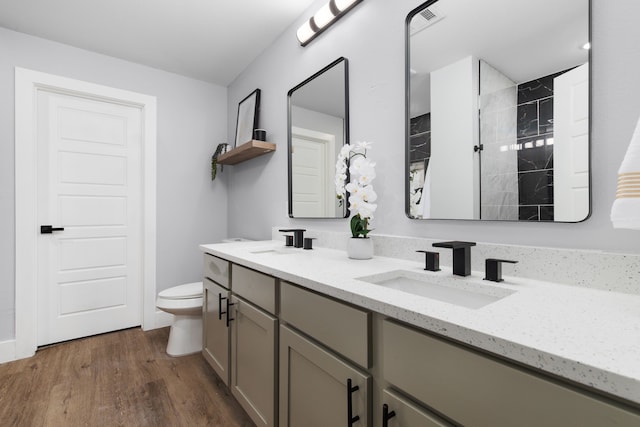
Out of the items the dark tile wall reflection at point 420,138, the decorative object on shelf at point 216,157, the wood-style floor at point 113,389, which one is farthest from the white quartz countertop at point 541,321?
the decorative object on shelf at point 216,157

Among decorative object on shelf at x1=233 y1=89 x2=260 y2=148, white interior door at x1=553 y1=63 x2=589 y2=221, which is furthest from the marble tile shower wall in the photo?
decorative object on shelf at x1=233 y1=89 x2=260 y2=148

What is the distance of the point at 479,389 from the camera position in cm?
58

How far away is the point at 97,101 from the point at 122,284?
1.63 m

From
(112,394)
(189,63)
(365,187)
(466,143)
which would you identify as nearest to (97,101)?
(189,63)

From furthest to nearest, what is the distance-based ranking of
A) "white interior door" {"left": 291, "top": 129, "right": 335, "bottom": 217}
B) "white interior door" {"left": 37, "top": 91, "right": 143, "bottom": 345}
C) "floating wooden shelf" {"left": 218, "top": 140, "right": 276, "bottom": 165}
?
1. "white interior door" {"left": 37, "top": 91, "right": 143, "bottom": 345}
2. "floating wooden shelf" {"left": 218, "top": 140, "right": 276, "bottom": 165}
3. "white interior door" {"left": 291, "top": 129, "right": 335, "bottom": 217}

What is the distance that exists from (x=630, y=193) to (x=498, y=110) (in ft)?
1.77

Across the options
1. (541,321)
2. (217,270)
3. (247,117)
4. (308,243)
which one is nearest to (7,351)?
(217,270)

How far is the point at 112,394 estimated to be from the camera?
6.03 feet

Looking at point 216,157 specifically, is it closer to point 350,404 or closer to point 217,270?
point 217,270

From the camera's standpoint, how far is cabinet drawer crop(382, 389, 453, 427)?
0.66m

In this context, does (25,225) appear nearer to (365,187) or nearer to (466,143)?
(365,187)

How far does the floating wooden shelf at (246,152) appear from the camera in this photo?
2.41 meters

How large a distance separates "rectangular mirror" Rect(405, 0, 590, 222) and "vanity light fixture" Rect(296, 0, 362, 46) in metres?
0.53

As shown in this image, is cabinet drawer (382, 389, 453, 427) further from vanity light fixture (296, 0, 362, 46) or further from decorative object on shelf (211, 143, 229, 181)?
decorative object on shelf (211, 143, 229, 181)
